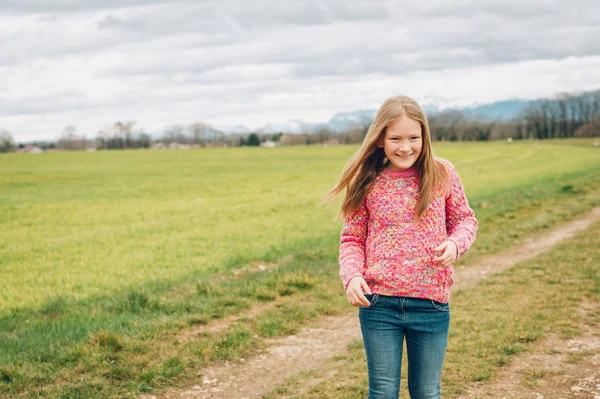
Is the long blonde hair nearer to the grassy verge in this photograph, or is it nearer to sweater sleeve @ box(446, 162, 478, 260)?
sweater sleeve @ box(446, 162, 478, 260)

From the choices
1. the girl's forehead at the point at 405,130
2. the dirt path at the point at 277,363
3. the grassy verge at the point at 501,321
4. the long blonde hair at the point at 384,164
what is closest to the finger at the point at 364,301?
the long blonde hair at the point at 384,164

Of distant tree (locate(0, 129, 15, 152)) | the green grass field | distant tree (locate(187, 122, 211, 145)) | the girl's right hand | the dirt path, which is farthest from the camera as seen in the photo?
distant tree (locate(187, 122, 211, 145))

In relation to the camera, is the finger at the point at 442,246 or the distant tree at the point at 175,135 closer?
the finger at the point at 442,246

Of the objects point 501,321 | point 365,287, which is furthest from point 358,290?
point 501,321

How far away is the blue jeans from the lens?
3.29 metres

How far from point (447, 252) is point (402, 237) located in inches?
10.0

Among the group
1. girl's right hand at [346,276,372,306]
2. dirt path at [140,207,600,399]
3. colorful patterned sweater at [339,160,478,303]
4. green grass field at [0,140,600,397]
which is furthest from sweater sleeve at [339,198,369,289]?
green grass field at [0,140,600,397]

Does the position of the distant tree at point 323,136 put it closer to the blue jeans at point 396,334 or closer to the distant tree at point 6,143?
the distant tree at point 6,143

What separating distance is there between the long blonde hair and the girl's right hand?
0.45 meters

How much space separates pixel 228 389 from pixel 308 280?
3506 millimetres

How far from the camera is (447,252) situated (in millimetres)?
3189

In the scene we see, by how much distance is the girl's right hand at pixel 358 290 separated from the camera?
3168 mm

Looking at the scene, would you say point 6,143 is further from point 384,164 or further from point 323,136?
point 384,164

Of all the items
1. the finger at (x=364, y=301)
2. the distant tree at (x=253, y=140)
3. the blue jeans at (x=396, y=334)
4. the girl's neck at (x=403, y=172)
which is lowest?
the blue jeans at (x=396, y=334)
